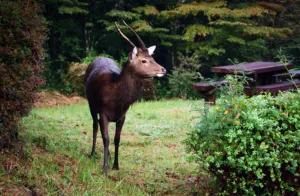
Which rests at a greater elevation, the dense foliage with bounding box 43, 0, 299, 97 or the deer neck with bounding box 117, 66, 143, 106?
the dense foliage with bounding box 43, 0, 299, 97

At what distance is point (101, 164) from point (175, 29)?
1280cm

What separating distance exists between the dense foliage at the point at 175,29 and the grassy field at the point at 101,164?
789cm

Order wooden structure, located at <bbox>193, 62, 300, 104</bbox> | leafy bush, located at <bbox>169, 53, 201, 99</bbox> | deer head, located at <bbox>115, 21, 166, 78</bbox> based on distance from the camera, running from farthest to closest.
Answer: leafy bush, located at <bbox>169, 53, 201, 99</bbox>
wooden structure, located at <bbox>193, 62, 300, 104</bbox>
deer head, located at <bbox>115, 21, 166, 78</bbox>

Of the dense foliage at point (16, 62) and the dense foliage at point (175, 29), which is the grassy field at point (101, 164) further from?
the dense foliage at point (175, 29)

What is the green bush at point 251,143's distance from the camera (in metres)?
3.88

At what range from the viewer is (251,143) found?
387 centimetres

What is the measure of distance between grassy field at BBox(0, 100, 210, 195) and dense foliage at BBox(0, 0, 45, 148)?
1.57 ft

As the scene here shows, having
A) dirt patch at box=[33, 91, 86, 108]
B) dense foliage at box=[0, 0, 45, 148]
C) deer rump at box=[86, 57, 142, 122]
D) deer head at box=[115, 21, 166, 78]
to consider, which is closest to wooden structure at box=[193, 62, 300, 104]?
dirt patch at box=[33, 91, 86, 108]

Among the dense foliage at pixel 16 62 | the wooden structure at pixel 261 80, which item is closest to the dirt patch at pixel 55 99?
the wooden structure at pixel 261 80

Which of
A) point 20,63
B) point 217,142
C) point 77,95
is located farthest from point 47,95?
point 217,142

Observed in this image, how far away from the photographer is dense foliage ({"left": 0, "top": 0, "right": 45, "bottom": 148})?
4172mm

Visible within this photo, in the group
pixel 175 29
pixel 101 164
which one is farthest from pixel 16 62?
pixel 175 29

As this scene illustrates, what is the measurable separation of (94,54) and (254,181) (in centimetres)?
1306

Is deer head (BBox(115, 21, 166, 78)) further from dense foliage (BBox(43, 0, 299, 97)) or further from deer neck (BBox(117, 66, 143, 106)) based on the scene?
dense foliage (BBox(43, 0, 299, 97))
